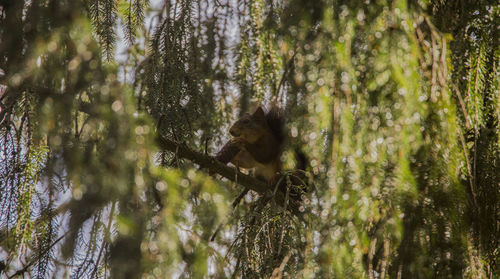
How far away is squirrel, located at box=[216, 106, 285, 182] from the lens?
8.88 ft

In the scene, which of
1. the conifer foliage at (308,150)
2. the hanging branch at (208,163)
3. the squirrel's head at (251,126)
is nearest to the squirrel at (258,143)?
the squirrel's head at (251,126)

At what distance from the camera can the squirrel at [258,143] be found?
271cm

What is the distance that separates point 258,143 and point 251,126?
0.15 meters

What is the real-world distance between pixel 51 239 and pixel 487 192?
1297 mm

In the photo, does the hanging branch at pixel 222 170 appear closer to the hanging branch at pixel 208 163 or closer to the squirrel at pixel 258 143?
the hanging branch at pixel 208 163

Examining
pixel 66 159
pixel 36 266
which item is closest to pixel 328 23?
pixel 66 159

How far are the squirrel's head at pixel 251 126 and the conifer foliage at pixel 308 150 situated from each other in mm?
1163

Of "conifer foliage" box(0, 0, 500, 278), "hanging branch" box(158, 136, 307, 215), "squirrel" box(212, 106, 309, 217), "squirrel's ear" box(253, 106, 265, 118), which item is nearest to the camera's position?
"conifer foliage" box(0, 0, 500, 278)

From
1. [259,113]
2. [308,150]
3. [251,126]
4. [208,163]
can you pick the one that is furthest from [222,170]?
[308,150]

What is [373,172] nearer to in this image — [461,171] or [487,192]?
[461,171]

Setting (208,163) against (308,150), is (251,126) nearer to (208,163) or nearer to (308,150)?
(208,163)

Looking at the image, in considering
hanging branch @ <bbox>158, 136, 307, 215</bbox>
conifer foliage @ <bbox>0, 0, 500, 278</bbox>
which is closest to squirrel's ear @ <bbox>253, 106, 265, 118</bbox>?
hanging branch @ <bbox>158, 136, 307, 215</bbox>

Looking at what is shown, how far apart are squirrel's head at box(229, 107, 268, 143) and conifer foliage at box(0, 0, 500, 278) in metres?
1.16

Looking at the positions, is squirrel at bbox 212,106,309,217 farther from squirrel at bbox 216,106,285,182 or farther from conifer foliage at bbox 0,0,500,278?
conifer foliage at bbox 0,0,500,278
